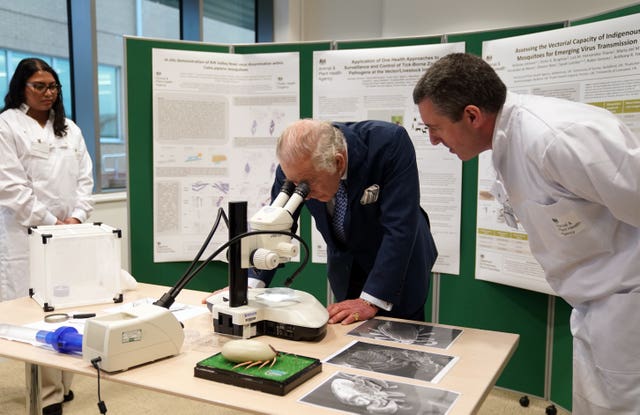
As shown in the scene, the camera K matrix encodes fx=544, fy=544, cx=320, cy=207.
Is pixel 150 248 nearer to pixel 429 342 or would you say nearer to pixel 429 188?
pixel 429 188

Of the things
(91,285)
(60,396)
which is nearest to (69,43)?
(60,396)

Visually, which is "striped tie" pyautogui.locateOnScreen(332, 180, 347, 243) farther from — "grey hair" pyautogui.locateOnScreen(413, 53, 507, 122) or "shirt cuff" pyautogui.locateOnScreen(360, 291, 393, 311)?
"grey hair" pyautogui.locateOnScreen(413, 53, 507, 122)

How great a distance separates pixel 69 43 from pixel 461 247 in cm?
305

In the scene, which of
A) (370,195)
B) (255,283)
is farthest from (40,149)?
(370,195)

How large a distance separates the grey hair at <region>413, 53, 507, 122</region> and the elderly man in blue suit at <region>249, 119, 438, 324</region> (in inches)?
15.9

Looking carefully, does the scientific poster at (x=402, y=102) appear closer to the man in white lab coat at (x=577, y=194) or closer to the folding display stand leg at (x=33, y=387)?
the man in white lab coat at (x=577, y=194)

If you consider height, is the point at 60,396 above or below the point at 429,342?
below

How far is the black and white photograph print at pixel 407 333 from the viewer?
57.7 inches

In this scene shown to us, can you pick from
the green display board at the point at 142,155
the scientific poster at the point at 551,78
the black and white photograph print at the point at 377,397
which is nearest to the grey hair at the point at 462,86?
the black and white photograph print at the point at 377,397

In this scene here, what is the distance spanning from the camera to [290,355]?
1.29m

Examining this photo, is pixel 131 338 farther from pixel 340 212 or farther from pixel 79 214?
pixel 79 214

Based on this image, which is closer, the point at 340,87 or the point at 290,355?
the point at 290,355

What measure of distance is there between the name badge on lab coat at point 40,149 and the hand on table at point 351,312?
6.52ft

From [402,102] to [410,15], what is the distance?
2474 millimetres
